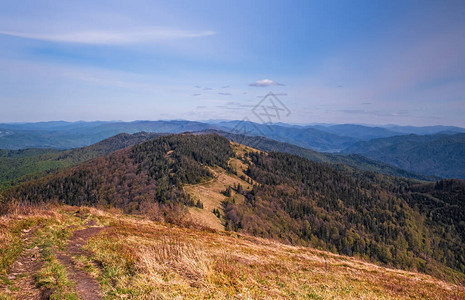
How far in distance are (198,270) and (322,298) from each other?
203 inches

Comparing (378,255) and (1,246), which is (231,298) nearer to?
(1,246)

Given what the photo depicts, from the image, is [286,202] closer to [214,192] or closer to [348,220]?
[348,220]

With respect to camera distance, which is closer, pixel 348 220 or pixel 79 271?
pixel 79 271

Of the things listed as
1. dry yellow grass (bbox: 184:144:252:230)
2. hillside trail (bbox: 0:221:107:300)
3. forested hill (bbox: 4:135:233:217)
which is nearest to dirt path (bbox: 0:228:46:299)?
hillside trail (bbox: 0:221:107:300)

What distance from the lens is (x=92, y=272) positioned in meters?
8.56

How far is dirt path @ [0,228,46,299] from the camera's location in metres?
6.71

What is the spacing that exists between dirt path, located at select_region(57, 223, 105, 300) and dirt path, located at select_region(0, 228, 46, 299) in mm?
929

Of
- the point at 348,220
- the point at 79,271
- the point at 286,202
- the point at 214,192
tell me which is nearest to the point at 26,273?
the point at 79,271

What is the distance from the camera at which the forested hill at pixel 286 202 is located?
113 meters

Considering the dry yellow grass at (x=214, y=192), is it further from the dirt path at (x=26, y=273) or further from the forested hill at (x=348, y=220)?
the dirt path at (x=26, y=273)

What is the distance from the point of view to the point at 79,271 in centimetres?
872

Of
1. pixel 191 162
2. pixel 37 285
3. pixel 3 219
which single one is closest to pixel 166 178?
pixel 191 162

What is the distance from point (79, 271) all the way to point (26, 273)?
1804 mm

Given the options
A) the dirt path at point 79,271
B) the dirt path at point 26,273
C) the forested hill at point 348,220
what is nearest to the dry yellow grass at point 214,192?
the forested hill at point 348,220
